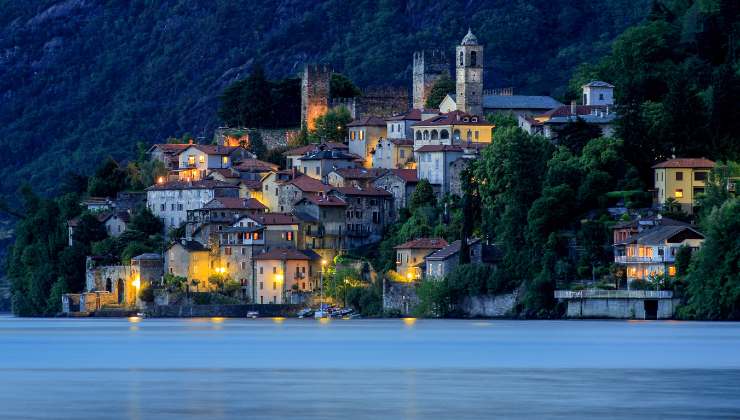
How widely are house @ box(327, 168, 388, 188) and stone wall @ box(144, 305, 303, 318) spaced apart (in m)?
11.0

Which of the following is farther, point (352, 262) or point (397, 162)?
point (397, 162)

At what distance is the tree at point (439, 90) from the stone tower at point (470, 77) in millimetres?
5793

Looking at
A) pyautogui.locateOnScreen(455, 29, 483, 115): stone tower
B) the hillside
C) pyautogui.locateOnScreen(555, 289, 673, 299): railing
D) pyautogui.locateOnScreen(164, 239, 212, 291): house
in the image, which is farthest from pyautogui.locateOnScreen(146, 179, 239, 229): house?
the hillside

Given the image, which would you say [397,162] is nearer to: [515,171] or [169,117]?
[515,171]

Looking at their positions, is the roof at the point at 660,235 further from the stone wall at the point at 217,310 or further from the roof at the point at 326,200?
the roof at the point at 326,200

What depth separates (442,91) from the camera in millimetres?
120188

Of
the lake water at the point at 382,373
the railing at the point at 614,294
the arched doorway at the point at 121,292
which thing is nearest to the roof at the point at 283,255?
the arched doorway at the point at 121,292

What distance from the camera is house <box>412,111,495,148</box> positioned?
108 m

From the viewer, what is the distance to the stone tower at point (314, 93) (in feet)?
401

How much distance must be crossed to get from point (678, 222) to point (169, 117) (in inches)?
3794

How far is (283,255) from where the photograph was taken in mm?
99938

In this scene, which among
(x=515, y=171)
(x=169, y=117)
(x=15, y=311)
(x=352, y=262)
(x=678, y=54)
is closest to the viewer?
(x=515, y=171)

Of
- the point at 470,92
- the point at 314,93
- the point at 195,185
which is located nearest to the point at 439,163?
the point at 470,92

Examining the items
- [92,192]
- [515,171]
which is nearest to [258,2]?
[92,192]
